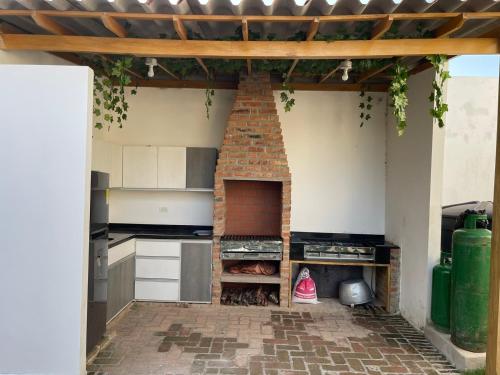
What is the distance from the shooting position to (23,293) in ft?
→ 9.37

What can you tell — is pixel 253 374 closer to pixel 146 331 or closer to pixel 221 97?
pixel 146 331

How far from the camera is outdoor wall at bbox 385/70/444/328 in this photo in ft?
13.6

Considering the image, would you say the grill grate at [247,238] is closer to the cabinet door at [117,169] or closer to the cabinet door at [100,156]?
the cabinet door at [117,169]

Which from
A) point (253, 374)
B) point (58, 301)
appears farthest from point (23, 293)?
point (253, 374)

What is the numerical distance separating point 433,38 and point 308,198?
9.61 feet

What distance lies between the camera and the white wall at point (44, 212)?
2.80 m

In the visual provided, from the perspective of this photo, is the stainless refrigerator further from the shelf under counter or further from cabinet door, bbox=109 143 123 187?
the shelf under counter

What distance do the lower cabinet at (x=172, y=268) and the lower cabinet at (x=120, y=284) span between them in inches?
5.8

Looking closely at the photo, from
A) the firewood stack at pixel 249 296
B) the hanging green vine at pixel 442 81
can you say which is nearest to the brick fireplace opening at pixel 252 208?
the firewood stack at pixel 249 296

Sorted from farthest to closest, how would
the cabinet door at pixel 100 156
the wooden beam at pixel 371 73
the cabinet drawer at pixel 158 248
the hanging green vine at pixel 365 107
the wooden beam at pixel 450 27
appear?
1. the hanging green vine at pixel 365 107
2. the cabinet drawer at pixel 158 248
3. the cabinet door at pixel 100 156
4. the wooden beam at pixel 371 73
5. the wooden beam at pixel 450 27

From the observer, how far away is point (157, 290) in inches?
199

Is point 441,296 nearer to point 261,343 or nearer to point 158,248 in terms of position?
point 261,343

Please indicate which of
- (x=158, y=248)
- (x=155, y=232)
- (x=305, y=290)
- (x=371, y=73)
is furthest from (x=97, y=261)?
(x=371, y=73)

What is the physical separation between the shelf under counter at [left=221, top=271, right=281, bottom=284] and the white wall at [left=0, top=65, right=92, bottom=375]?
2.47 m
